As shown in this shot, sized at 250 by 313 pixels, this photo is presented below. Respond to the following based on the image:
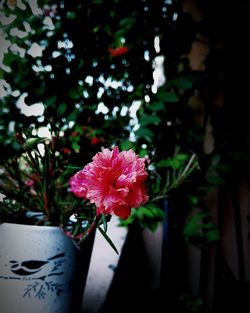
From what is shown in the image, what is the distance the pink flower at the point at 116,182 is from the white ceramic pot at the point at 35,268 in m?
0.23

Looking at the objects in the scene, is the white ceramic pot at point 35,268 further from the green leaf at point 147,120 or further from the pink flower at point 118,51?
the pink flower at point 118,51

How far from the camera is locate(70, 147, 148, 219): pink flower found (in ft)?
1.46

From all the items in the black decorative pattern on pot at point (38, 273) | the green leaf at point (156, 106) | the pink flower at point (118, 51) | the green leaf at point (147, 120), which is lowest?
the black decorative pattern on pot at point (38, 273)

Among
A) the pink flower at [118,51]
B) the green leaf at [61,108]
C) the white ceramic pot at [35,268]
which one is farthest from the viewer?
the pink flower at [118,51]

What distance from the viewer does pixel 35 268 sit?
0.61 m

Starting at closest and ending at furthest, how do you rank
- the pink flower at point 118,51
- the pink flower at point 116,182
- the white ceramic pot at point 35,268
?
1. the pink flower at point 116,182
2. the white ceramic pot at point 35,268
3. the pink flower at point 118,51

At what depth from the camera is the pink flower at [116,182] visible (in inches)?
17.5

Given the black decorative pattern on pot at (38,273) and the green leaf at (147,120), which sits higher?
the green leaf at (147,120)

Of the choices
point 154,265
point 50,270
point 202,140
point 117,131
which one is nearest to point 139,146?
point 117,131

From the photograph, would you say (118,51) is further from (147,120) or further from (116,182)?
(116,182)

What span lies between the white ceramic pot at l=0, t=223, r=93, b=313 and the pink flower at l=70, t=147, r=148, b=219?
23 cm

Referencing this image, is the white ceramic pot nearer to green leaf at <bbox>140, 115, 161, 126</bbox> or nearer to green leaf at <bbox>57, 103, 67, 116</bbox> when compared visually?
green leaf at <bbox>57, 103, 67, 116</bbox>

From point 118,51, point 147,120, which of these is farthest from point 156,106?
point 118,51

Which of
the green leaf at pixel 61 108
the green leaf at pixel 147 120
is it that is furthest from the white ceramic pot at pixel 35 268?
the green leaf at pixel 147 120
